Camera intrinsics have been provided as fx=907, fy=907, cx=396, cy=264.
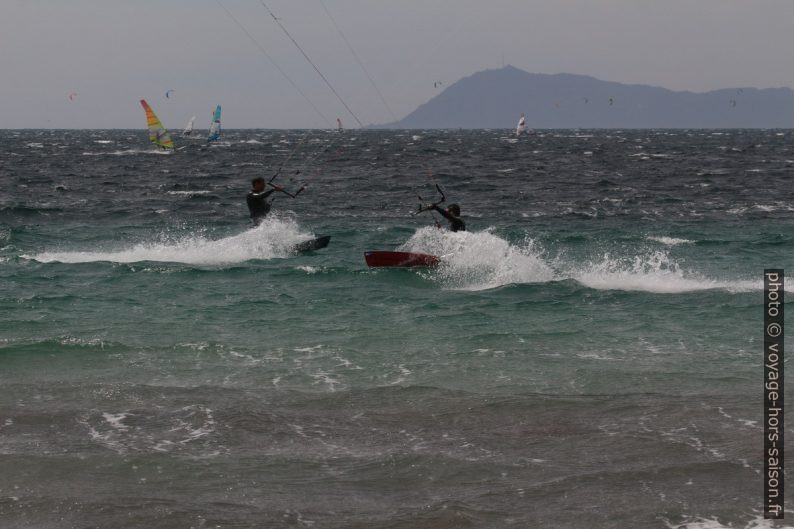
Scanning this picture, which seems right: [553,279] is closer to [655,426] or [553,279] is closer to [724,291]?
[724,291]

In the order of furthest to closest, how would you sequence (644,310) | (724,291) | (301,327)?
1. (724,291)
2. (644,310)
3. (301,327)

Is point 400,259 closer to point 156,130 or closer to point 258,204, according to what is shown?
point 258,204

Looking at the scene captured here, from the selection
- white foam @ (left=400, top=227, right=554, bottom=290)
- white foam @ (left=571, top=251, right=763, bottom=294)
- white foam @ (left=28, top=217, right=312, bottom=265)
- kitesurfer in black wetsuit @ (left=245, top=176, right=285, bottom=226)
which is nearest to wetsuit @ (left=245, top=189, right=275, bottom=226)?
kitesurfer in black wetsuit @ (left=245, top=176, right=285, bottom=226)

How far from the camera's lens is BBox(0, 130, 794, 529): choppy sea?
8.13 metres

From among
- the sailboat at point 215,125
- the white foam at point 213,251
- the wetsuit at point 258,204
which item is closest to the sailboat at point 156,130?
the sailboat at point 215,125

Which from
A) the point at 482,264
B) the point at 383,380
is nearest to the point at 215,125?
the point at 482,264

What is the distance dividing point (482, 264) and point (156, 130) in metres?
69.8

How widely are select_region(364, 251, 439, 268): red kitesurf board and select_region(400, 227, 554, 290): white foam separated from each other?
12.3 inches

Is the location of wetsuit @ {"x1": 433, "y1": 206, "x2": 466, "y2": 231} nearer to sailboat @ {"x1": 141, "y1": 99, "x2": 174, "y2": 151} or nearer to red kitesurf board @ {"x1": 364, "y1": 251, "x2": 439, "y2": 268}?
red kitesurf board @ {"x1": 364, "y1": 251, "x2": 439, "y2": 268}

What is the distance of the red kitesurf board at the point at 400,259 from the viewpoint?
20.5 meters

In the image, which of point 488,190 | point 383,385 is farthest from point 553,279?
point 488,190

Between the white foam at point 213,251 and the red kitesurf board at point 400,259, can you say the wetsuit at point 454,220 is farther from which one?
the white foam at point 213,251

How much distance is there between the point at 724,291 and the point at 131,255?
14158 mm

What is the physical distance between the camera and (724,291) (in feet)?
58.3
